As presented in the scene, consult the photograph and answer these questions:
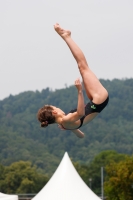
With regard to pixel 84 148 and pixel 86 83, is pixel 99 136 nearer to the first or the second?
pixel 84 148

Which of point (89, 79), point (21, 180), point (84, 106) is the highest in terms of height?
point (89, 79)

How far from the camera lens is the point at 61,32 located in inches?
590

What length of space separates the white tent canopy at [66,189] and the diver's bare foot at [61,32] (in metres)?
16.3

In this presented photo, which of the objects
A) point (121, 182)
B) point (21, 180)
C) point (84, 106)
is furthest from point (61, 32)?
point (21, 180)

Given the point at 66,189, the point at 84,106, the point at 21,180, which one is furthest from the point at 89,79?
the point at 21,180

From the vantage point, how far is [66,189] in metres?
31.5

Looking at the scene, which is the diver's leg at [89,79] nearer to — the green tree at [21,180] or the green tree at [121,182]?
the green tree at [121,182]

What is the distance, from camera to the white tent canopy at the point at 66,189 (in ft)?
102

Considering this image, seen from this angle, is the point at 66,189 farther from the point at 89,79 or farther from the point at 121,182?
the point at 121,182

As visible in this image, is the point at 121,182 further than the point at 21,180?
No

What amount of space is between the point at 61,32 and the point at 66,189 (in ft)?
56.4

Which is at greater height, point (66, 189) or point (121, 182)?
point (66, 189)

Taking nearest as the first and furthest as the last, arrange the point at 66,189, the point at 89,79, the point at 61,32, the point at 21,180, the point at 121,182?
1. the point at 89,79
2. the point at 61,32
3. the point at 66,189
4. the point at 121,182
5. the point at 21,180

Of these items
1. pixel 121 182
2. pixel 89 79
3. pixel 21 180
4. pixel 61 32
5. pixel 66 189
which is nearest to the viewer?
pixel 89 79
